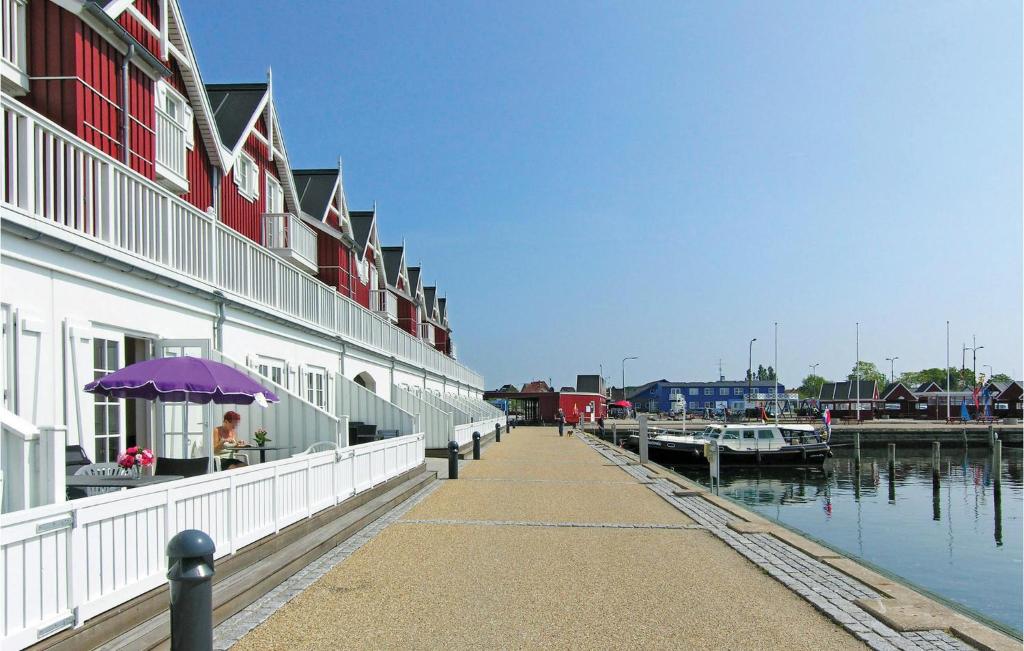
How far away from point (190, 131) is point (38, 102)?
5.02 meters

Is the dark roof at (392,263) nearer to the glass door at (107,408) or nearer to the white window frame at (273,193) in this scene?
the white window frame at (273,193)

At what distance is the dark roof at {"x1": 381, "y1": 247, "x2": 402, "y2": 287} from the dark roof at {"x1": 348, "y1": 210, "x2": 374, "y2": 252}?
7.13 meters

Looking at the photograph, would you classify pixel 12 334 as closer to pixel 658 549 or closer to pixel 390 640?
pixel 390 640

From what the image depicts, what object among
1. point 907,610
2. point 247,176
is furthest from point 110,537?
point 247,176

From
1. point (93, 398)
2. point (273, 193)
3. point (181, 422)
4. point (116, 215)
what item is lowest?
point (181, 422)

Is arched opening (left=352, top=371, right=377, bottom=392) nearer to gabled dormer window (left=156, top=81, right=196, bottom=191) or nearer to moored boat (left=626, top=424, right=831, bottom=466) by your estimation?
gabled dormer window (left=156, top=81, right=196, bottom=191)

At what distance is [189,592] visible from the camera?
4.53m

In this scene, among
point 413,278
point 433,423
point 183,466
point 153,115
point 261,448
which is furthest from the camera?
point 413,278

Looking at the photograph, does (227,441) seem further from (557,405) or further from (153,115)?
(557,405)

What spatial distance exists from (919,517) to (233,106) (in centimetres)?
2302

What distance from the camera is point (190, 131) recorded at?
57.2 ft

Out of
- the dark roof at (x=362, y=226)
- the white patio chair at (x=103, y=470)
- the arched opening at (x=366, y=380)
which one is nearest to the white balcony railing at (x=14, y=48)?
the white patio chair at (x=103, y=470)

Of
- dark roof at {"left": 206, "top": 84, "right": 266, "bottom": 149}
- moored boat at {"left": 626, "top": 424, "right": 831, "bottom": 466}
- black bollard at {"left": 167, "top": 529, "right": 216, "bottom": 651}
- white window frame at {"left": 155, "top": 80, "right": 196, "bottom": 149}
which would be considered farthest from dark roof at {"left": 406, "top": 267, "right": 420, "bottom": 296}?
black bollard at {"left": 167, "top": 529, "right": 216, "bottom": 651}

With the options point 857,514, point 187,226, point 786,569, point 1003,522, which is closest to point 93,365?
point 187,226
